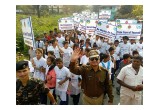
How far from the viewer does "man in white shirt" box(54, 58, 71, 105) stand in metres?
5.84

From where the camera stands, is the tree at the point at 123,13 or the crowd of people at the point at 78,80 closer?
the crowd of people at the point at 78,80

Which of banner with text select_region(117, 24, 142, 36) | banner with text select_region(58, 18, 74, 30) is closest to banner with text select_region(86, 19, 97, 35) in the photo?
banner with text select_region(58, 18, 74, 30)

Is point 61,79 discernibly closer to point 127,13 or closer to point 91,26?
point 91,26

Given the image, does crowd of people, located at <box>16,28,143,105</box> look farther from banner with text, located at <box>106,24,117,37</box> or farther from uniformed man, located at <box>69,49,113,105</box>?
banner with text, located at <box>106,24,117,37</box>

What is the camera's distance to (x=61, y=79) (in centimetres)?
588

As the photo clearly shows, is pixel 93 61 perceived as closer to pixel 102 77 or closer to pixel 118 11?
pixel 102 77

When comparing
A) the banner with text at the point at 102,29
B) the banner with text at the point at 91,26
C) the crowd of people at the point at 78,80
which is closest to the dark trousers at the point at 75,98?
the crowd of people at the point at 78,80

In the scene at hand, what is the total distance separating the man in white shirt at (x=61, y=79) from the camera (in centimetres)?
584

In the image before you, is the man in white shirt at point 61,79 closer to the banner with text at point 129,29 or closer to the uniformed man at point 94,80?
the uniformed man at point 94,80

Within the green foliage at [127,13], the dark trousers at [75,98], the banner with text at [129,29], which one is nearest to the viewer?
the dark trousers at [75,98]

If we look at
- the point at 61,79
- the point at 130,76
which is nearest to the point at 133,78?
the point at 130,76
